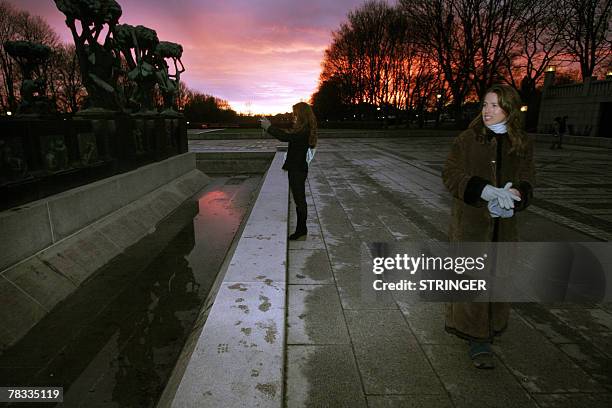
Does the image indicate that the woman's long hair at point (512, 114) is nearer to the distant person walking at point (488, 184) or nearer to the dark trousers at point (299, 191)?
the distant person walking at point (488, 184)

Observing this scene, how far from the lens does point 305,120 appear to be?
4.26 metres

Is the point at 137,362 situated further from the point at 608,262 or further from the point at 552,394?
the point at 608,262

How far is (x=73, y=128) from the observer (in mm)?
5430

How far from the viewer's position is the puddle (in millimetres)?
2674

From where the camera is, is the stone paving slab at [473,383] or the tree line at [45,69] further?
the tree line at [45,69]

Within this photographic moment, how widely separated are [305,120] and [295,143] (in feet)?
1.03

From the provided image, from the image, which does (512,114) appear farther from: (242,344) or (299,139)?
(299,139)

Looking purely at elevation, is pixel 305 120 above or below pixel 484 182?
above

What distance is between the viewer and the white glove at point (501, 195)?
6.59 ft

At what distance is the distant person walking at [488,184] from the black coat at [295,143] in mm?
2260

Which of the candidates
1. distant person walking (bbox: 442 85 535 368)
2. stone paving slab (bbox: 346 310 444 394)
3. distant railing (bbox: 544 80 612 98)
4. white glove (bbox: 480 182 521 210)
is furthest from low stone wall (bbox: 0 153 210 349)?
distant railing (bbox: 544 80 612 98)

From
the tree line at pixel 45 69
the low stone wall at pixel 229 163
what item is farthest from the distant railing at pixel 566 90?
the tree line at pixel 45 69

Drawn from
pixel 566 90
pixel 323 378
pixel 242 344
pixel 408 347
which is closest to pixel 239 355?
pixel 242 344

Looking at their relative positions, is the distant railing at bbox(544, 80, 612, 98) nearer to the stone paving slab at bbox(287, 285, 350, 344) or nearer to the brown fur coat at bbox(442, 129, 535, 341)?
the brown fur coat at bbox(442, 129, 535, 341)
